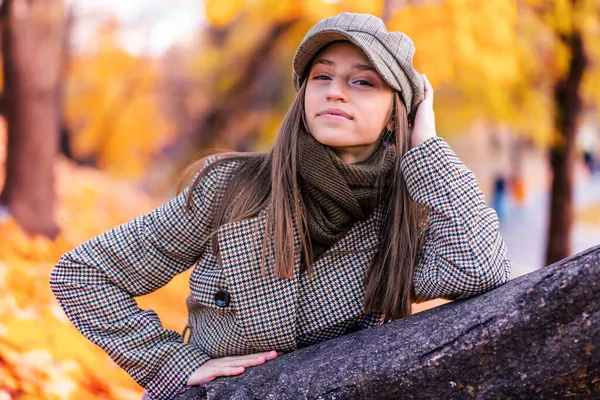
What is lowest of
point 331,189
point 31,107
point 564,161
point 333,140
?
point 331,189

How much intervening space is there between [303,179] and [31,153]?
12.7 feet

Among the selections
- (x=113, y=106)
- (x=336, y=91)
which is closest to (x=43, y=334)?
(x=336, y=91)

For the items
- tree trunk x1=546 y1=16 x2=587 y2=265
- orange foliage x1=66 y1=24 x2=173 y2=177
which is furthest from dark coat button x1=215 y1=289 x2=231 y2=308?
orange foliage x1=66 y1=24 x2=173 y2=177

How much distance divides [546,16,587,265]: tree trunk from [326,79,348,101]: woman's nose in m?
4.48

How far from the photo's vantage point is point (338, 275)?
1.96m

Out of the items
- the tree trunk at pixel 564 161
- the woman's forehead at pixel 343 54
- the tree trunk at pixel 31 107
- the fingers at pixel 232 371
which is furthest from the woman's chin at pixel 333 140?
the tree trunk at pixel 564 161

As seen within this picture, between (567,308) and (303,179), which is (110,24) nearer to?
(303,179)

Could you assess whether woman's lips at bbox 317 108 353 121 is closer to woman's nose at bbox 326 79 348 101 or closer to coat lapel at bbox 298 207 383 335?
woman's nose at bbox 326 79 348 101

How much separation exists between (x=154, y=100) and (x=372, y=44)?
1070 cm

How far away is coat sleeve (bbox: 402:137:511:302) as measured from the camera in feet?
5.66

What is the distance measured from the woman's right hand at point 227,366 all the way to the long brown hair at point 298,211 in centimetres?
23

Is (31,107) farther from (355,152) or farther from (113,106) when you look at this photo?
(113,106)

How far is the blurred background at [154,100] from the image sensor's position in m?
3.59

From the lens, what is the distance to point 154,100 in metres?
12.1
